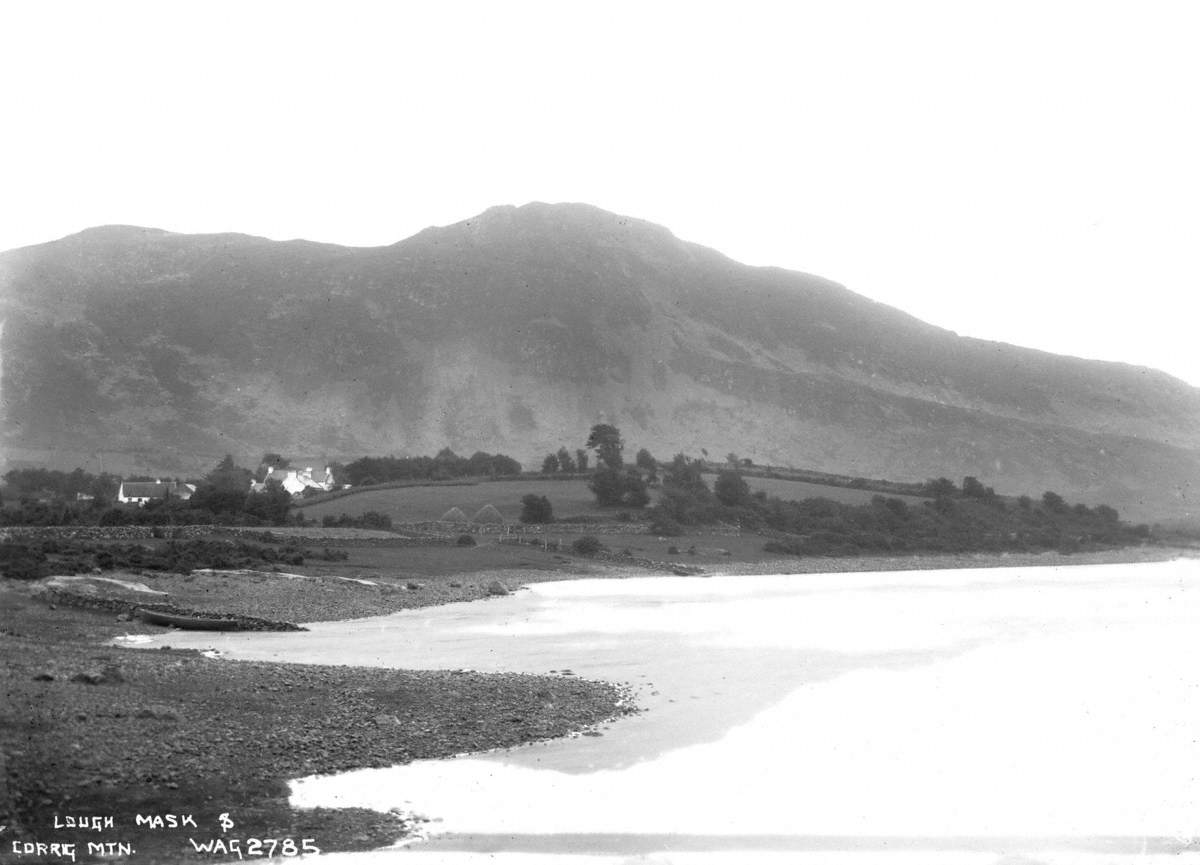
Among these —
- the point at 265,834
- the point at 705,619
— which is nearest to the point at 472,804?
the point at 265,834

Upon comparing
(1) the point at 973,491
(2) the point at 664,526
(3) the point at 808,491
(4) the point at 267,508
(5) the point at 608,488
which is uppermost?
(1) the point at 973,491

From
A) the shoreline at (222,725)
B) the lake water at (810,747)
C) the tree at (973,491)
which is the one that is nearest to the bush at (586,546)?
the lake water at (810,747)

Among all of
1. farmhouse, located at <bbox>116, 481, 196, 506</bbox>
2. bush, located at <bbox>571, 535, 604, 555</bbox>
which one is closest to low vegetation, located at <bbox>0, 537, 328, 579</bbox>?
bush, located at <bbox>571, 535, 604, 555</bbox>

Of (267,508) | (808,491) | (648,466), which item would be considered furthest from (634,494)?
(267,508)

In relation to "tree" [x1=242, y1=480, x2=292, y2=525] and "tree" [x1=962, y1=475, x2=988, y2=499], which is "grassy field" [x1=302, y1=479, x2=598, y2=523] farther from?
"tree" [x1=962, y1=475, x2=988, y2=499]

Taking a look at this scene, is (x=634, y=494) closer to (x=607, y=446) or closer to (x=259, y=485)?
(x=607, y=446)

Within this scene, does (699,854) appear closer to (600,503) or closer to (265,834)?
(265,834)

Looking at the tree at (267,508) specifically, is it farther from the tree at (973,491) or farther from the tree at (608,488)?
the tree at (973,491)
